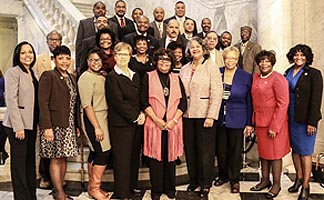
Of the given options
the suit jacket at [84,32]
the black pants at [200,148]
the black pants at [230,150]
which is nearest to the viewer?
the black pants at [200,148]

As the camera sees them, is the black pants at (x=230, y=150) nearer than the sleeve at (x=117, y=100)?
No

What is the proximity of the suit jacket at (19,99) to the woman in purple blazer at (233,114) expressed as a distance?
205 cm

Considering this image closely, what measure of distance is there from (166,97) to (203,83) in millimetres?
428

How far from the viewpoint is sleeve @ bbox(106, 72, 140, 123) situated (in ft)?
12.2

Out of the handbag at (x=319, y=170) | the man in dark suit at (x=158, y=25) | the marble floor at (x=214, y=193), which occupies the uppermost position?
the man in dark suit at (x=158, y=25)

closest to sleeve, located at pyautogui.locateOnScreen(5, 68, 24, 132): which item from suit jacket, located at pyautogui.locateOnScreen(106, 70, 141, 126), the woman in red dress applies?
suit jacket, located at pyautogui.locateOnScreen(106, 70, 141, 126)

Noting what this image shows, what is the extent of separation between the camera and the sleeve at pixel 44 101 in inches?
137

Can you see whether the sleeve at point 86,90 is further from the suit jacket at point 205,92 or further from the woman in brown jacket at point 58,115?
the suit jacket at point 205,92

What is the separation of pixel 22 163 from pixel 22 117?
446 millimetres

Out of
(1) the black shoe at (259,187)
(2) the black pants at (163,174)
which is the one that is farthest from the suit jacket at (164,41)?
(1) the black shoe at (259,187)

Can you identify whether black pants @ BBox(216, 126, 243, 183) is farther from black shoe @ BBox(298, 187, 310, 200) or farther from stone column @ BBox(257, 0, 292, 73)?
stone column @ BBox(257, 0, 292, 73)

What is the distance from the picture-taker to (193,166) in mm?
4180

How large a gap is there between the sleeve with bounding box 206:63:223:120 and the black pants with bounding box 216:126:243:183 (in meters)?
0.39

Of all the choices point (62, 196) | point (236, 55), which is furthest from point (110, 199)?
point (236, 55)
